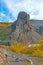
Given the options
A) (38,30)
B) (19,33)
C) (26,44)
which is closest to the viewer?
(26,44)

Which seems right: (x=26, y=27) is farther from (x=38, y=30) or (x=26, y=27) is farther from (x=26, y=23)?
(x=38, y=30)

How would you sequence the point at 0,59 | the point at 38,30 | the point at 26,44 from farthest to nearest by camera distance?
the point at 38,30 < the point at 26,44 < the point at 0,59

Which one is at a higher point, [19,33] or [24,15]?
[24,15]

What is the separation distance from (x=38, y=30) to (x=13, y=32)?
24831 mm

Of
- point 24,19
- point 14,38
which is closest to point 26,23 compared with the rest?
point 24,19

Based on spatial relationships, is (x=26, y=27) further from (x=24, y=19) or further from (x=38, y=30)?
(x=38, y=30)

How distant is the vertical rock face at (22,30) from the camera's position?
231 feet

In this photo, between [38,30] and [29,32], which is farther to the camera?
[38,30]

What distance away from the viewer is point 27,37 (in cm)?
7112

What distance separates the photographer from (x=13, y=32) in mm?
74250

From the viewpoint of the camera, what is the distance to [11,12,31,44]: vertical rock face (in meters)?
70.4

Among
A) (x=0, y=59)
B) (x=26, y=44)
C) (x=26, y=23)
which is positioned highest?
(x=0, y=59)

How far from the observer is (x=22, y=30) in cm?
7312

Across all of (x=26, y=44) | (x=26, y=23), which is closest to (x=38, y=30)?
(x=26, y=23)
